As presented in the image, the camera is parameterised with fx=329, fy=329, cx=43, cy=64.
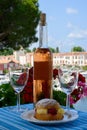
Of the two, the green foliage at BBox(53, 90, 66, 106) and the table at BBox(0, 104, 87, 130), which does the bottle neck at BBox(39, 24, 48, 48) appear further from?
the green foliage at BBox(53, 90, 66, 106)

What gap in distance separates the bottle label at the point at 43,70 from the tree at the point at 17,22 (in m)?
5.67

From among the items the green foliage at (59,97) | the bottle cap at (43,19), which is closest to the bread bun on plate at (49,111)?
the bottle cap at (43,19)

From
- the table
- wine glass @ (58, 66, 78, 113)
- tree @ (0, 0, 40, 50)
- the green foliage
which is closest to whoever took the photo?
the table

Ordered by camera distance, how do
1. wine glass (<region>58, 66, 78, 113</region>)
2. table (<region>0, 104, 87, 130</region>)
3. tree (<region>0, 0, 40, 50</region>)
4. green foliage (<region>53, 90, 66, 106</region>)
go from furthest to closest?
tree (<region>0, 0, 40, 50</region>) < green foliage (<region>53, 90, 66, 106</region>) < wine glass (<region>58, 66, 78, 113</region>) < table (<region>0, 104, 87, 130</region>)

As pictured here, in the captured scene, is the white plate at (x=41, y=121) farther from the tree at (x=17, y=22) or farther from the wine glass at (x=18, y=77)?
the tree at (x=17, y=22)

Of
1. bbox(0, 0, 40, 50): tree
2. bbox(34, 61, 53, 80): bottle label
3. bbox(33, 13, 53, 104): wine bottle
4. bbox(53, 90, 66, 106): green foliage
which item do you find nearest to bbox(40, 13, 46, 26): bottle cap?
bbox(33, 13, 53, 104): wine bottle

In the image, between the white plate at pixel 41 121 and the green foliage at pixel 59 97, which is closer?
the white plate at pixel 41 121

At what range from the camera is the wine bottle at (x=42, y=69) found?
1072 millimetres

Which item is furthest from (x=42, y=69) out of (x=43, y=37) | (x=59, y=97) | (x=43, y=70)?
(x=59, y=97)

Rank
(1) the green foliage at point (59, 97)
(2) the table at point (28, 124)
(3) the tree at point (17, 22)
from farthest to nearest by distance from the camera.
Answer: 1. (3) the tree at point (17, 22)
2. (1) the green foliage at point (59, 97)
3. (2) the table at point (28, 124)

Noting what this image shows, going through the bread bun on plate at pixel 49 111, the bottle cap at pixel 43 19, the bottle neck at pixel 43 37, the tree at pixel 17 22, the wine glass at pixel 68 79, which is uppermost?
the tree at pixel 17 22

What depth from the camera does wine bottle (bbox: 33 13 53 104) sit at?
42.2 inches

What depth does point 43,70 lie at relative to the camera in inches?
42.4

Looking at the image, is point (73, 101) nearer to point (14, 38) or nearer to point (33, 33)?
point (14, 38)
